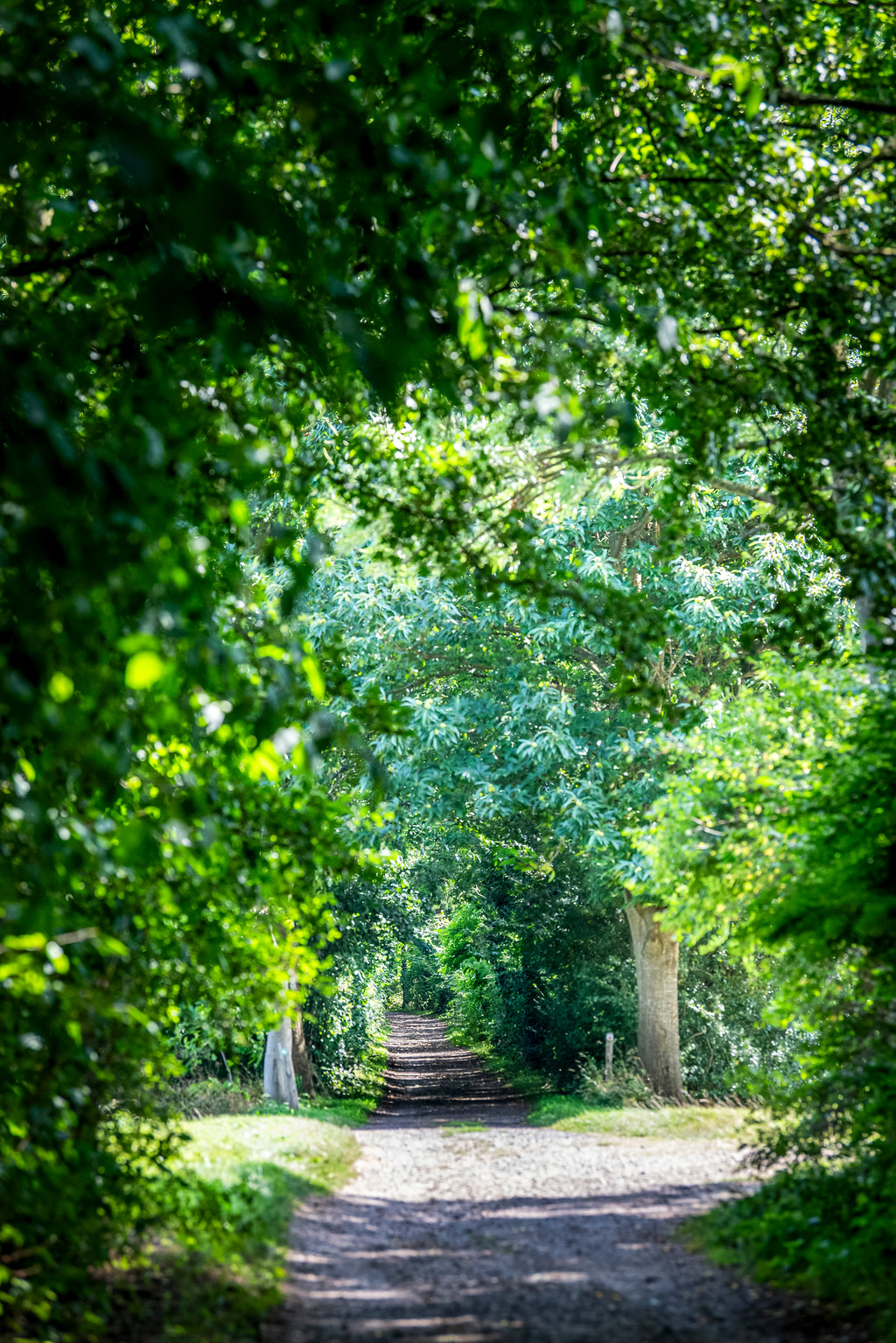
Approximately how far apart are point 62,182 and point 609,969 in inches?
678

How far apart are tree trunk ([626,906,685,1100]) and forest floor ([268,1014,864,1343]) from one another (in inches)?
112

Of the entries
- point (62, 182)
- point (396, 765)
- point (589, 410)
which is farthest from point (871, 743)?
point (396, 765)

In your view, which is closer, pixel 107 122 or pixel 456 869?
pixel 107 122

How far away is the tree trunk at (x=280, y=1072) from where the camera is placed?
17750 mm

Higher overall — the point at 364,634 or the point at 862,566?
the point at 364,634

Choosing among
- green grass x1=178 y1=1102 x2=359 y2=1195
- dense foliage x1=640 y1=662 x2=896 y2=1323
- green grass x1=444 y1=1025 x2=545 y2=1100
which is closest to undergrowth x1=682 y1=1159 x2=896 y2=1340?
dense foliage x1=640 y1=662 x2=896 y2=1323

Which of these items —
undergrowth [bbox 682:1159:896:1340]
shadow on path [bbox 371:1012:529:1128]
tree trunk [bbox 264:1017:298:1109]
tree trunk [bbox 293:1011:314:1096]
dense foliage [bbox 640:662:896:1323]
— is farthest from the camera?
tree trunk [bbox 293:1011:314:1096]

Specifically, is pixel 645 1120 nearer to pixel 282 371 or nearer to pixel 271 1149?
pixel 271 1149

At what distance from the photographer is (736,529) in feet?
57.8

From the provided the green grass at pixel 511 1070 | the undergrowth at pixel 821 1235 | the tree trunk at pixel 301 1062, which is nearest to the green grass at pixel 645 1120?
the green grass at pixel 511 1070

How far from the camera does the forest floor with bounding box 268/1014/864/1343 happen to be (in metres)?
6.04

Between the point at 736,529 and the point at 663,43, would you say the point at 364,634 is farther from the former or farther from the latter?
the point at 663,43

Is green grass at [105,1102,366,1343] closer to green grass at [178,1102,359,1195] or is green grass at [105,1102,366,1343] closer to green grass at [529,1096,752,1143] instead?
green grass at [178,1102,359,1195]

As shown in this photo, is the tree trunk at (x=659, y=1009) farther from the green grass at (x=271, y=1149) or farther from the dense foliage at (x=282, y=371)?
the dense foliage at (x=282, y=371)
